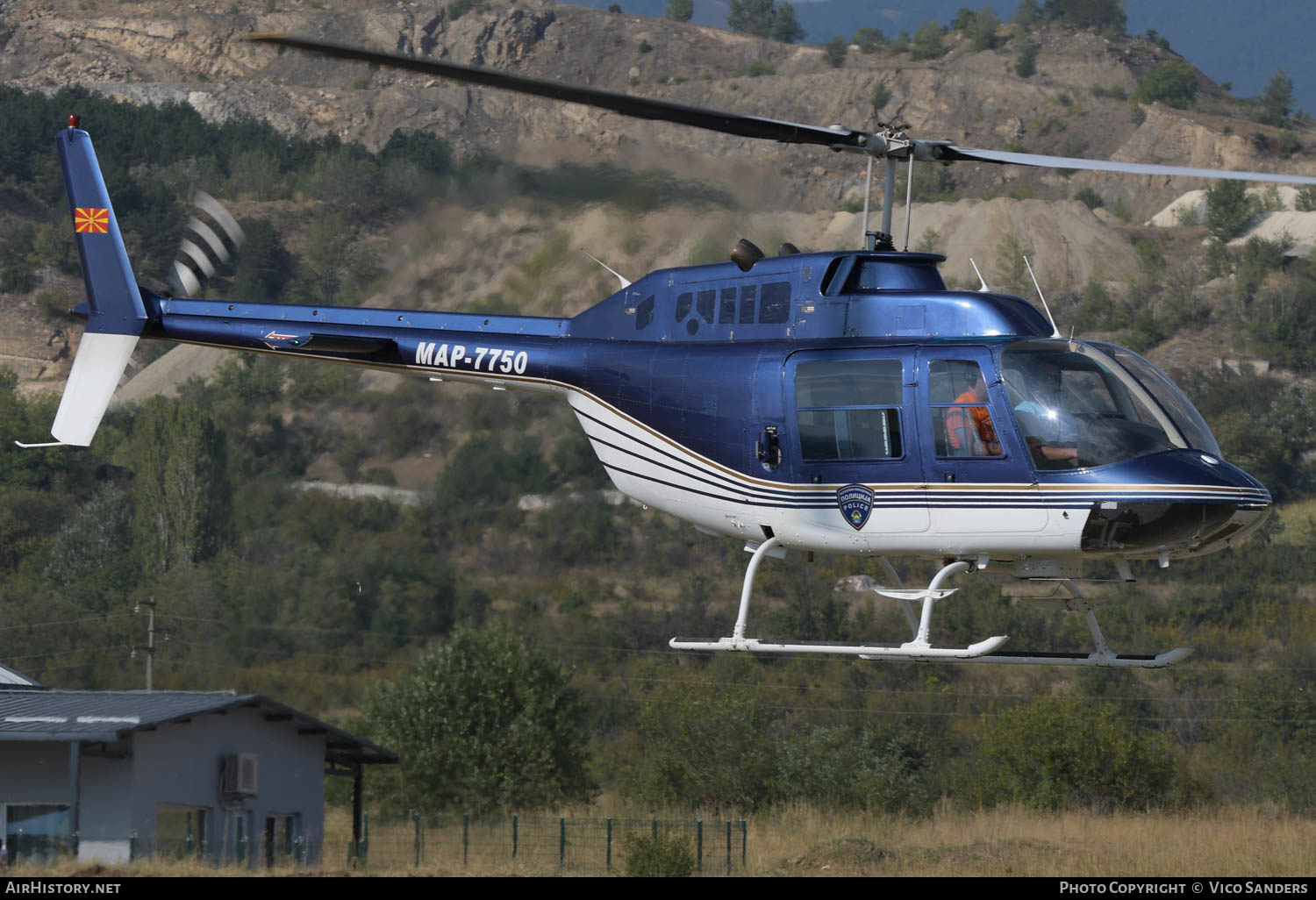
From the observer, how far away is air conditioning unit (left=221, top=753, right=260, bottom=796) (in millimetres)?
30172

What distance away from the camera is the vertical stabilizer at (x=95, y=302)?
749 inches

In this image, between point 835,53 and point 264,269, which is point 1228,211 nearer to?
point 835,53

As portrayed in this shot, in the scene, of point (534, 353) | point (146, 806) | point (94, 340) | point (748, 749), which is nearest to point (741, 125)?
point (534, 353)

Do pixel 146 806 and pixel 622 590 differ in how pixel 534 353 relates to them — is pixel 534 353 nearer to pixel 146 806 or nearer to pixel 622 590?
pixel 146 806

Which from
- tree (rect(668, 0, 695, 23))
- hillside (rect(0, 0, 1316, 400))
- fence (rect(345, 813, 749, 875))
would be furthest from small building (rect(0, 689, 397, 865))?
tree (rect(668, 0, 695, 23))

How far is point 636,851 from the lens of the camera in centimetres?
2777

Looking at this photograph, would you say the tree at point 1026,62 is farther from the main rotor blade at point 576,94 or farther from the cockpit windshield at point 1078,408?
the cockpit windshield at point 1078,408

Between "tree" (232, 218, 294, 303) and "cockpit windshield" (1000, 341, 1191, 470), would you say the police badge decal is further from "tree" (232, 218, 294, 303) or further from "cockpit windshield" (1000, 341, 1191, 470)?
"tree" (232, 218, 294, 303)

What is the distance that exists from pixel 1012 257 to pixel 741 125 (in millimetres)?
60350

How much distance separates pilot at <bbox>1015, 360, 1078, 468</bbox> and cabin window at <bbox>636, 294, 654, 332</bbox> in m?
4.08

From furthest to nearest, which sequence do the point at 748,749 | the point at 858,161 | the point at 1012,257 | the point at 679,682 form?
1. the point at 858,161
2. the point at 1012,257
3. the point at 679,682
4. the point at 748,749

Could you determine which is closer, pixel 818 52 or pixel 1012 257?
pixel 1012 257

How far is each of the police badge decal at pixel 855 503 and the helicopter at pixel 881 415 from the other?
0.02m

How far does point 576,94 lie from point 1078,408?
4.87 metres
